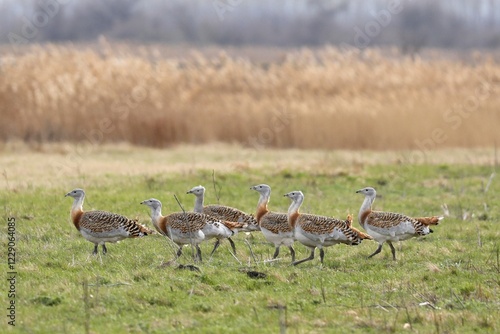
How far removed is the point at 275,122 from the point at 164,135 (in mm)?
2468

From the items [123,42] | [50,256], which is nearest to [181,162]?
[50,256]

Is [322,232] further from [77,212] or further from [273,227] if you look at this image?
[77,212]

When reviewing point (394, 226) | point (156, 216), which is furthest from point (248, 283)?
point (394, 226)

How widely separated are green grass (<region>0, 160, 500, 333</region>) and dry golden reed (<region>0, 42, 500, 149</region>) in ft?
26.0

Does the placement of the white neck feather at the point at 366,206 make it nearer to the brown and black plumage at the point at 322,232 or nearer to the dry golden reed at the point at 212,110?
the brown and black plumage at the point at 322,232

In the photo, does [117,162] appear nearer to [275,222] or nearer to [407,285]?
[275,222]

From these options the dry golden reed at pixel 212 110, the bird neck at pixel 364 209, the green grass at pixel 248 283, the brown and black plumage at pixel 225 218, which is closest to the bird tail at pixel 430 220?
the green grass at pixel 248 283

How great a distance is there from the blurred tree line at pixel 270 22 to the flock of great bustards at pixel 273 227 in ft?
186

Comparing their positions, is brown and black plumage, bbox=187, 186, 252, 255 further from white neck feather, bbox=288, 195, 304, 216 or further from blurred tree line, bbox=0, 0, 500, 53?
blurred tree line, bbox=0, 0, 500, 53

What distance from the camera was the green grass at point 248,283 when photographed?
293 inches

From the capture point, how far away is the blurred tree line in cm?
6950

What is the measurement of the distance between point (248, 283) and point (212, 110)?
14.4 meters

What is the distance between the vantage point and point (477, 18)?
76938 mm

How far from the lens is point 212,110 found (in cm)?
2281
